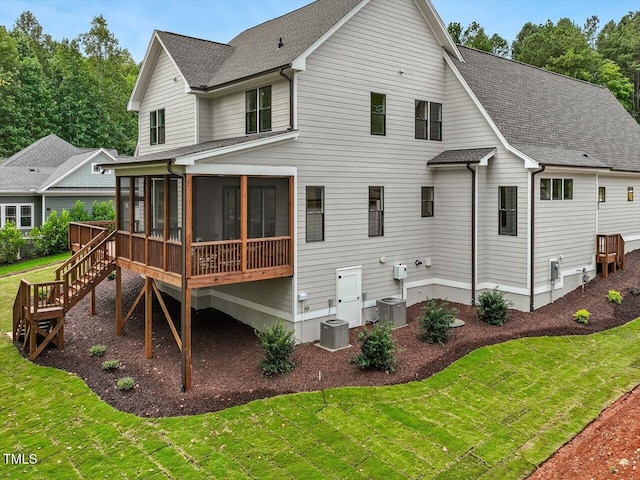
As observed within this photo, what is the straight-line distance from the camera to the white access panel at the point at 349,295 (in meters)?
14.2

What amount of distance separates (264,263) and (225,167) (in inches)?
101

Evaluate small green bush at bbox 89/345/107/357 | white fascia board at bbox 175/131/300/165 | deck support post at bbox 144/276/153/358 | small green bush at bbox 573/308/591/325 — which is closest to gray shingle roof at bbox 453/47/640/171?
small green bush at bbox 573/308/591/325

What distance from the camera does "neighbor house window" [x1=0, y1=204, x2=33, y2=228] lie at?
28359 millimetres

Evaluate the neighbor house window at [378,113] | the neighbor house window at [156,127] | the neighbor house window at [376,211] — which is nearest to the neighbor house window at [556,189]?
the neighbor house window at [376,211]

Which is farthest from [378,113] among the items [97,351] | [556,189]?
[97,351]

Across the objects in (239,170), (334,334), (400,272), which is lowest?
(334,334)

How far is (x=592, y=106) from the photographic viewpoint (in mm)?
24078

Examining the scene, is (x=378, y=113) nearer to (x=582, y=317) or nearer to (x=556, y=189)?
(x=556, y=189)

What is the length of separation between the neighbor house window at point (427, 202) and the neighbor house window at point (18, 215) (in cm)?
2317

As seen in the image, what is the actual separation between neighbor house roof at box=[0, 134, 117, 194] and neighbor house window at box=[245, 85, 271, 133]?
19.7 meters

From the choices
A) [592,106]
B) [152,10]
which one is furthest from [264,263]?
[152,10]

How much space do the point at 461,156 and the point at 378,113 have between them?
296 cm

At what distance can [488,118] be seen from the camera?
1571 cm

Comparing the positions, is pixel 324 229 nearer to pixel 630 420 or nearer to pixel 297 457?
pixel 297 457
